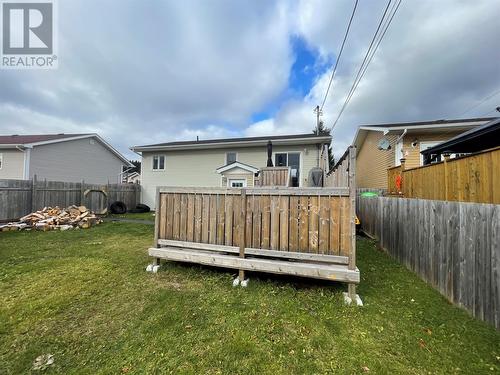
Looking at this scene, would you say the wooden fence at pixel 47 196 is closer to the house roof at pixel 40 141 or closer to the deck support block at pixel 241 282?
the house roof at pixel 40 141

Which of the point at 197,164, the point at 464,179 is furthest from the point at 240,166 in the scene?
the point at 464,179

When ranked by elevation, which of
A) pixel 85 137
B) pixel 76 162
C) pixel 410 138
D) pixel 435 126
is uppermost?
pixel 85 137

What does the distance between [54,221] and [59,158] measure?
397 inches

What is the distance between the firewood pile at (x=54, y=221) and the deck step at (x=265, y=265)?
7285 mm

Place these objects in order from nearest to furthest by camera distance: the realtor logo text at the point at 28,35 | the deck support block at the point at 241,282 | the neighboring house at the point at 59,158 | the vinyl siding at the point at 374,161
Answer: the deck support block at the point at 241,282, the realtor logo text at the point at 28,35, the vinyl siding at the point at 374,161, the neighboring house at the point at 59,158

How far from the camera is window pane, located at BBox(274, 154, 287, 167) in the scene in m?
13.5

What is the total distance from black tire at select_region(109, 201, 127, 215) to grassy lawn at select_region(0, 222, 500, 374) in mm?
10529

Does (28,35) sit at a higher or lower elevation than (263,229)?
higher

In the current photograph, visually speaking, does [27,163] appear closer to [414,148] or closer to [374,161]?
[374,161]

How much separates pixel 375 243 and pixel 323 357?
5.68m

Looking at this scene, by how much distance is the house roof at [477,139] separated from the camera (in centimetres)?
465

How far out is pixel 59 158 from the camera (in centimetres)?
1662

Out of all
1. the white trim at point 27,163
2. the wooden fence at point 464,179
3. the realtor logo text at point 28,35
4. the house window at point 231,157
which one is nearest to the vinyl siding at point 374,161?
the wooden fence at point 464,179

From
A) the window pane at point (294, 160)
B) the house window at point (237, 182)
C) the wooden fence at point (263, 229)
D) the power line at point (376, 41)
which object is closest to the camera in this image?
the wooden fence at point (263, 229)
